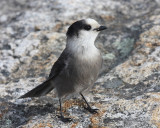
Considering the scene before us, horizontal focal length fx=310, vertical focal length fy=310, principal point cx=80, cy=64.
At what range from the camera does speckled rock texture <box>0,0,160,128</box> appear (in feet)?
13.8

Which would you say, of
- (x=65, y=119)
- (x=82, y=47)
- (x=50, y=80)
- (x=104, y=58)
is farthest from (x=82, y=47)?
(x=104, y=58)

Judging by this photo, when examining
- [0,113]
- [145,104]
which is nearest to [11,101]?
[0,113]

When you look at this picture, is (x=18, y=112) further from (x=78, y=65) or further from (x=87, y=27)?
(x=87, y=27)

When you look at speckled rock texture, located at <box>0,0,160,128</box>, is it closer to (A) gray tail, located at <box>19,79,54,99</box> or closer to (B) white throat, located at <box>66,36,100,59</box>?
(A) gray tail, located at <box>19,79,54,99</box>

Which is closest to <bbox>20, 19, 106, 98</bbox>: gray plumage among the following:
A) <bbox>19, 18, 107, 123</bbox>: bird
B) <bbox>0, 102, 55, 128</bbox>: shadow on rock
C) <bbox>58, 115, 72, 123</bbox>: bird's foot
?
<bbox>19, 18, 107, 123</bbox>: bird

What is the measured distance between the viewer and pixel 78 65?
4434 millimetres

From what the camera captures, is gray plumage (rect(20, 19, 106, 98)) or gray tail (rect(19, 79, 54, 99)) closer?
gray plumage (rect(20, 19, 106, 98))

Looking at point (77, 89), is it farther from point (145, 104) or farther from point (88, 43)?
point (145, 104)

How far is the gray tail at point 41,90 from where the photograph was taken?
4.66 m

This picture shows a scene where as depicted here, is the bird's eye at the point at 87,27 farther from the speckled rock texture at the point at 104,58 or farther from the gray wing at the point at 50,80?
the speckled rock texture at the point at 104,58

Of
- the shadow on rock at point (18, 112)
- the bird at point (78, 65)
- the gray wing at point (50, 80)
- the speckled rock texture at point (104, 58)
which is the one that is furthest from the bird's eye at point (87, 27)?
the shadow on rock at point (18, 112)

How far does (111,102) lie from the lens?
4.45m

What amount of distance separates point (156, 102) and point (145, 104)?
0.49 feet

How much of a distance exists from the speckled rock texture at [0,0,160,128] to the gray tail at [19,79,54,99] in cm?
18
